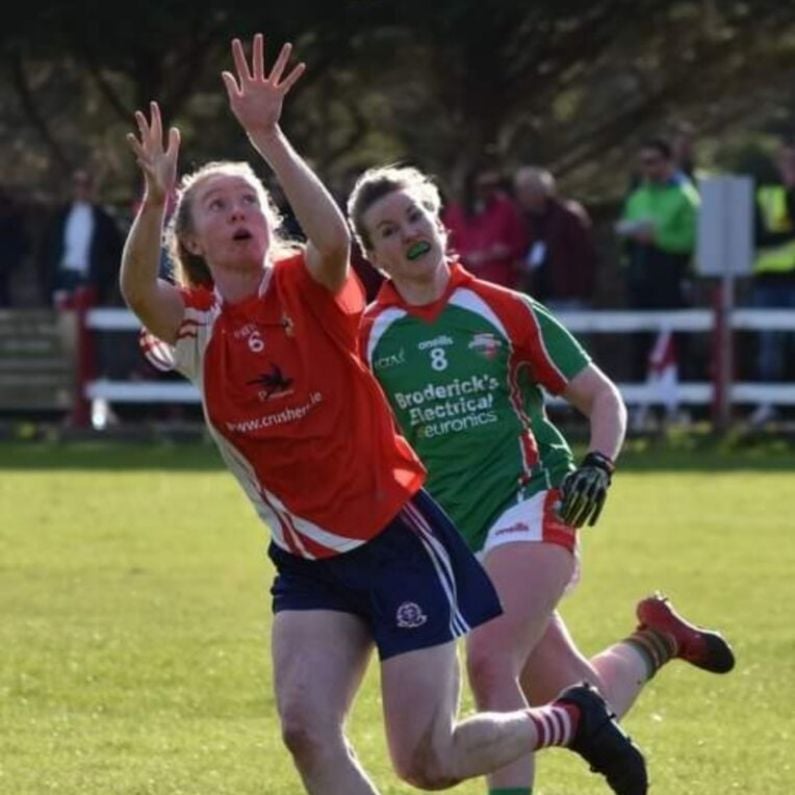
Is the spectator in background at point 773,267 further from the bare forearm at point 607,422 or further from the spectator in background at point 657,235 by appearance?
the bare forearm at point 607,422

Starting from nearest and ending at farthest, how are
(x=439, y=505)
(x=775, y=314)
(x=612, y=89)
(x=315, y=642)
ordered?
(x=315, y=642), (x=439, y=505), (x=775, y=314), (x=612, y=89)

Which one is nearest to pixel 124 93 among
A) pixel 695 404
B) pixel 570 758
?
pixel 695 404

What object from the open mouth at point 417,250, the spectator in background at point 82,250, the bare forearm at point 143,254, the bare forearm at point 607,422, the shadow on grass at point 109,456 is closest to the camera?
the bare forearm at point 143,254

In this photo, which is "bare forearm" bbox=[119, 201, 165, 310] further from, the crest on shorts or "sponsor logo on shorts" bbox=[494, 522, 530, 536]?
"sponsor logo on shorts" bbox=[494, 522, 530, 536]

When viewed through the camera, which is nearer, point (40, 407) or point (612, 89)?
point (40, 407)

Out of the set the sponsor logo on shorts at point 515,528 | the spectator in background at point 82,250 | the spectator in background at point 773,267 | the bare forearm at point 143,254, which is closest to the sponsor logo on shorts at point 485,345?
the sponsor logo on shorts at point 515,528

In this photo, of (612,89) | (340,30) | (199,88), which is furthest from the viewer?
(612,89)

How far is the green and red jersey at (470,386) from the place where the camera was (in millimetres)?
7820

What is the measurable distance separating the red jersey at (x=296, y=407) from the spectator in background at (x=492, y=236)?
14032mm

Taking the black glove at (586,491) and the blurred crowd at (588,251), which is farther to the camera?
the blurred crowd at (588,251)

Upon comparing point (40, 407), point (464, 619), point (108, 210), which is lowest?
point (40, 407)

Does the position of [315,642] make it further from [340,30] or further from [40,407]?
[340,30]

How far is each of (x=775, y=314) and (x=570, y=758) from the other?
12.5m

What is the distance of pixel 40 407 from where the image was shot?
23297 millimetres
